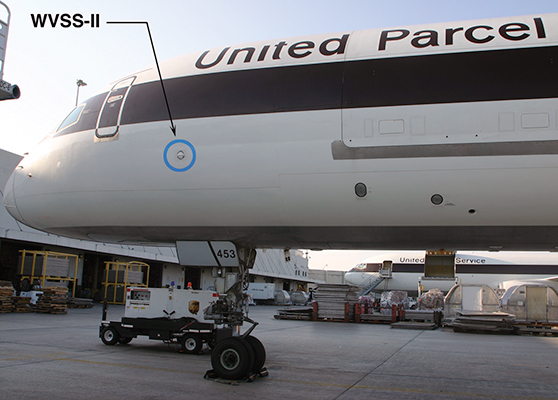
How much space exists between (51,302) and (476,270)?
36.2 meters

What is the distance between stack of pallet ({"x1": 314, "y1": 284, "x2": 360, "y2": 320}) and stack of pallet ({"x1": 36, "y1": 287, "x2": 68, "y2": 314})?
13.2 m

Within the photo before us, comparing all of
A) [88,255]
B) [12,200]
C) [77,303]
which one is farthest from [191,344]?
[88,255]

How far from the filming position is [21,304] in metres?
22.4

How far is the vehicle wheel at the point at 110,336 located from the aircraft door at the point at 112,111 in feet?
21.0

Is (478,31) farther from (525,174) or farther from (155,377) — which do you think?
(155,377)

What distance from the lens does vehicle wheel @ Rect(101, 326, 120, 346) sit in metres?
11.8

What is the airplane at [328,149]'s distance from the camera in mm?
5562

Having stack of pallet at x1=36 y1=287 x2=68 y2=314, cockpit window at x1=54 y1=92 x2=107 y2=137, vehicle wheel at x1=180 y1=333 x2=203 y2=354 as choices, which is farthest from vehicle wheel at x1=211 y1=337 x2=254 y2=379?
stack of pallet at x1=36 y1=287 x2=68 y2=314

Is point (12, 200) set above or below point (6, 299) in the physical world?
above

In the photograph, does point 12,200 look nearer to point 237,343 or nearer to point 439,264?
point 237,343

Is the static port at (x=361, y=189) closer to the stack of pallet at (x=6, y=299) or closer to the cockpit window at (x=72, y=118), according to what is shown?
the cockpit window at (x=72, y=118)

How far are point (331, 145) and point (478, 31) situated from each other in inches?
97.4

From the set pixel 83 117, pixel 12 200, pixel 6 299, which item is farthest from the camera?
pixel 6 299

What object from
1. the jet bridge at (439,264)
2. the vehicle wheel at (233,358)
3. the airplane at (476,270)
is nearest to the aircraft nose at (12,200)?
the vehicle wheel at (233,358)
